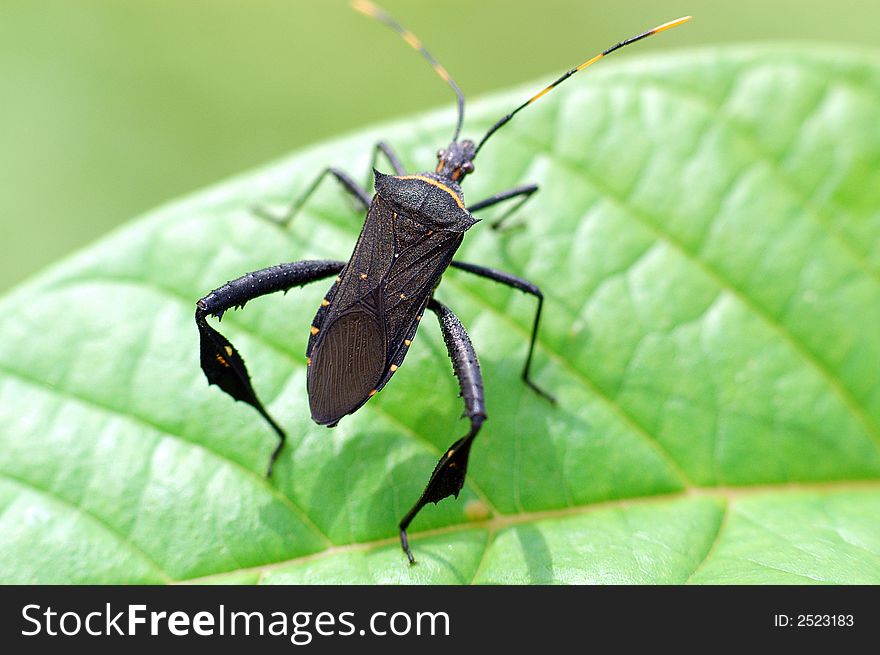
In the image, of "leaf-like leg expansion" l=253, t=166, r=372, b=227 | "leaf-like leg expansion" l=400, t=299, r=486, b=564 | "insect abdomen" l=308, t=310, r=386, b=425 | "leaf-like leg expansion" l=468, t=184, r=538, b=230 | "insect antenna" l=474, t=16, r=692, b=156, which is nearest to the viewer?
"leaf-like leg expansion" l=400, t=299, r=486, b=564

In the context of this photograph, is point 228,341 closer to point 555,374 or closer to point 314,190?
point 314,190

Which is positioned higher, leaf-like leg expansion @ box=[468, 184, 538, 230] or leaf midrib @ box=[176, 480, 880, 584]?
leaf-like leg expansion @ box=[468, 184, 538, 230]

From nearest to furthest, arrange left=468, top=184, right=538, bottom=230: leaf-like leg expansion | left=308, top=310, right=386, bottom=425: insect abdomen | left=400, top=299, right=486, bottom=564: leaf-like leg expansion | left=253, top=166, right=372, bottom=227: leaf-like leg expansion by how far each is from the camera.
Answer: left=400, top=299, right=486, bottom=564: leaf-like leg expansion < left=308, top=310, right=386, bottom=425: insect abdomen < left=253, top=166, right=372, bottom=227: leaf-like leg expansion < left=468, top=184, right=538, bottom=230: leaf-like leg expansion

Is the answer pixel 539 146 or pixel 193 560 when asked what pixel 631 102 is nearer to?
pixel 539 146

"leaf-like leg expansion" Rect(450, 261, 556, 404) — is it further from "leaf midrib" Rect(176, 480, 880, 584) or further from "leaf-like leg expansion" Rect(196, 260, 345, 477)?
"leaf-like leg expansion" Rect(196, 260, 345, 477)

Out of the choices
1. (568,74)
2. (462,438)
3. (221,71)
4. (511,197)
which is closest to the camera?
(462,438)

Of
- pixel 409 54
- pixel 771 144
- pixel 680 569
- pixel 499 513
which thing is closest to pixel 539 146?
pixel 771 144

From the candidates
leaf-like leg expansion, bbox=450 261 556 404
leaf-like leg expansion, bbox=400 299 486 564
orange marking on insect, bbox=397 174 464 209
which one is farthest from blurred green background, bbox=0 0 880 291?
leaf-like leg expansion, bbox=400 299 486 564

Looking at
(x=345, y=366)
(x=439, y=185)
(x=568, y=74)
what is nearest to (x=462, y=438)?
(x=345, y=366)
